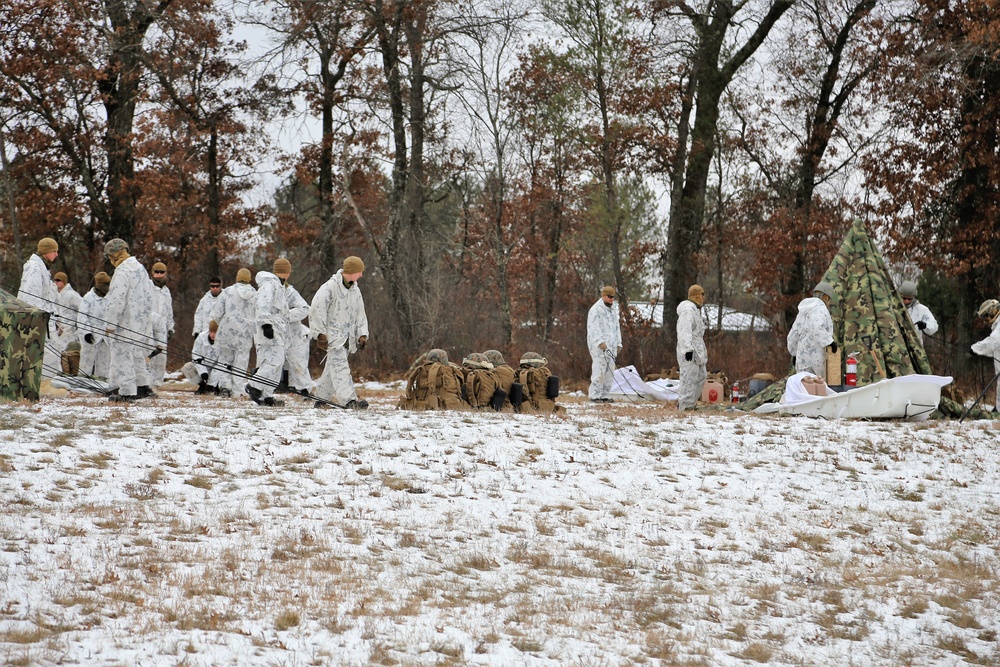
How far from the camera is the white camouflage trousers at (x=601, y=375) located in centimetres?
1914

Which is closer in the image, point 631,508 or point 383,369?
point 631,508

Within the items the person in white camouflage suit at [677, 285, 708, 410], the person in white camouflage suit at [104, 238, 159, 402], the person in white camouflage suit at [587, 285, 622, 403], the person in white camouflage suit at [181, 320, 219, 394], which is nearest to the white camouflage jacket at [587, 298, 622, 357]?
the person in white camouflage suit at [587, 285, 622, 403]

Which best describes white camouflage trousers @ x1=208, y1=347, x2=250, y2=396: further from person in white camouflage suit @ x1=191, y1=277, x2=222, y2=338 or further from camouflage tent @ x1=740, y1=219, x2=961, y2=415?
camouflage tent @ x1=740, y1=219, x2=961, y2=415

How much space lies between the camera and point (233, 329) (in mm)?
17109

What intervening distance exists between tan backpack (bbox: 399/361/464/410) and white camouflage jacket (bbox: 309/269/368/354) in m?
0.94

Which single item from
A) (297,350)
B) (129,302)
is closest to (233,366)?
(297,350)

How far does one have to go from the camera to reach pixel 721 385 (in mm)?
17938

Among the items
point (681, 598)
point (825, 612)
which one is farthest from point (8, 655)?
point (825, 612)

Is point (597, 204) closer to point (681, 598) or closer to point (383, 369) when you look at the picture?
point (383, 369)

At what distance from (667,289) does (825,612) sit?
19.9 m

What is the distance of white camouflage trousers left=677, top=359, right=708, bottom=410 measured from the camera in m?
16.9

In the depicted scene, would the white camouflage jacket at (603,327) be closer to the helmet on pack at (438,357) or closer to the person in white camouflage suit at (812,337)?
the person in white camouflage suit at (812,337)

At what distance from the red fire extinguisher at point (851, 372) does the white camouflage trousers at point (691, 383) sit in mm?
2257

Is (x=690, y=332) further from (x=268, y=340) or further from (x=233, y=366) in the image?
(x=233, y=366)
